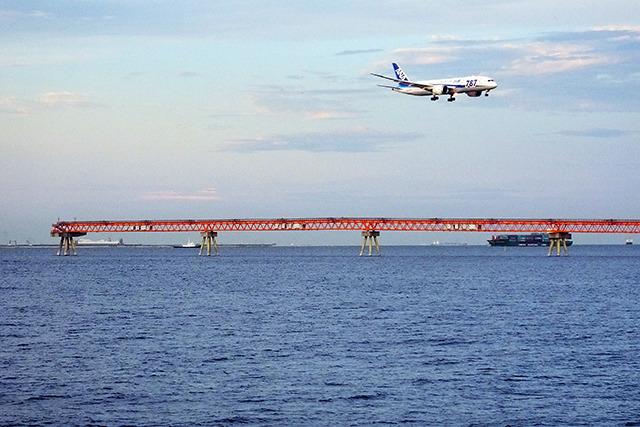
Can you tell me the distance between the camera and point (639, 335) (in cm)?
6919

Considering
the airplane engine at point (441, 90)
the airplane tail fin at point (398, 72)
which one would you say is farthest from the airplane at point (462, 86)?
the airplane tail fin at point (398, 72)

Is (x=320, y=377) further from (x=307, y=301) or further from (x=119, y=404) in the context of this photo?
(x=307, y=301)

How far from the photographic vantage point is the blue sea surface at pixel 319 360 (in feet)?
139

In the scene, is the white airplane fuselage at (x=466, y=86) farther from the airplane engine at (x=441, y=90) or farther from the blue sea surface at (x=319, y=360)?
the blue sea surface at (x=319, y=360)

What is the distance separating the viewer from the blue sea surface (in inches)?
1666

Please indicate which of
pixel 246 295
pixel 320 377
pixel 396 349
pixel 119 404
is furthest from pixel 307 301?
pixel 119 404

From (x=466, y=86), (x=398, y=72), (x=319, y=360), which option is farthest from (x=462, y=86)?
(x=319, y=360)

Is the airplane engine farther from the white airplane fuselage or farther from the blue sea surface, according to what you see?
the blue sea surface

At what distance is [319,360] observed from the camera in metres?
56.6

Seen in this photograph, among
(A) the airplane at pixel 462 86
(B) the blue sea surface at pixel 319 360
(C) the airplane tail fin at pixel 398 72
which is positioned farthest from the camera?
(C) the airplane tail fin at pixel 398 72

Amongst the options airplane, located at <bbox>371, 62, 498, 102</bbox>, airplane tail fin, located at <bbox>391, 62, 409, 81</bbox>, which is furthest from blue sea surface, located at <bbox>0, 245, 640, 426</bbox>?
airplane tail fin, located at <bbox>391, 62, 409, 81</bbox>

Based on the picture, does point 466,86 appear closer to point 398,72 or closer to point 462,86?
point 462,86

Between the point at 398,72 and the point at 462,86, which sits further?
the point at 398,72

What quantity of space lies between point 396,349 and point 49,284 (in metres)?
86.4
